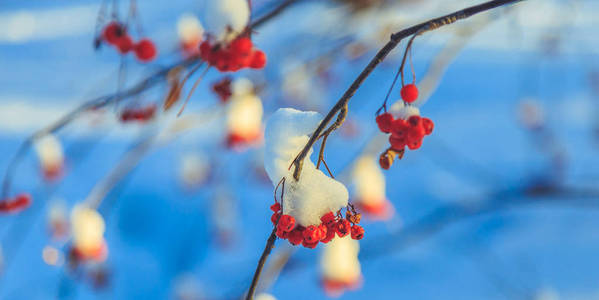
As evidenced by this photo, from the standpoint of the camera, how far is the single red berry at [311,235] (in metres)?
0.65

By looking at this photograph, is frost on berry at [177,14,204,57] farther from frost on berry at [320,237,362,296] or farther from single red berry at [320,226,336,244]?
single red berry at [320,226,336,244]

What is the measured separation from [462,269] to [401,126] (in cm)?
397

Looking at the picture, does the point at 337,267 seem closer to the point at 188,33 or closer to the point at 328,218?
the point at 328,218

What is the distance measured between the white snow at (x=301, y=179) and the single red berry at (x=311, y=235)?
21mm

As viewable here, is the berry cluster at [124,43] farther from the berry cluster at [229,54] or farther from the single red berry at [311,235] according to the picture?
the single red berry at [311,235]

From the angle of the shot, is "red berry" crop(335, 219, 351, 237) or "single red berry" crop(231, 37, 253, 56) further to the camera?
"single red berry" crop(231, 37, 253, 56)

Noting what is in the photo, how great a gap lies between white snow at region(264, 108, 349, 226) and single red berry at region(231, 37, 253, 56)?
22cm

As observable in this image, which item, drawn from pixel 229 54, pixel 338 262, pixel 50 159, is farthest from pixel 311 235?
pixel 50 159

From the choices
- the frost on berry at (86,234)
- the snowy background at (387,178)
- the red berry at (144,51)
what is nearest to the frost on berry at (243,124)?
the snowy background at (387,178)

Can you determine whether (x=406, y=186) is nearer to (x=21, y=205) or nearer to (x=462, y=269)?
(x=462, y=269)

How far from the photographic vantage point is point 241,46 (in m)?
0.86

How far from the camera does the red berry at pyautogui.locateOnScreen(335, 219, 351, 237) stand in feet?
2.17

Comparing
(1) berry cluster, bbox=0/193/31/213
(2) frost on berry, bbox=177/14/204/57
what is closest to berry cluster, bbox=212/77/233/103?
(1) berry cluster, bbox=0/193/31/213

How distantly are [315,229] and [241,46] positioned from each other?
0.40 m
